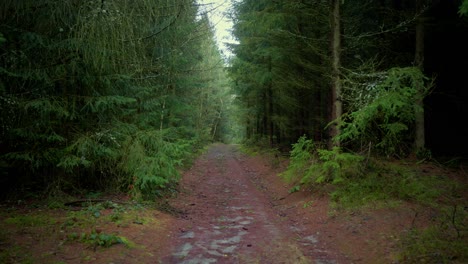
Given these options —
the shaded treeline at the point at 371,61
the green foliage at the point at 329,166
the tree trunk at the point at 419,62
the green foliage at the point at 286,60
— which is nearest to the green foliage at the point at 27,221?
the green foliage at the point at 329,166

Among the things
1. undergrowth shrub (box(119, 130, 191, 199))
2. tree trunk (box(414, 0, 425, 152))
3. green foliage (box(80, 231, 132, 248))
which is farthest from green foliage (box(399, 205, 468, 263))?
tree trunk (box(414, 0, 425, 152))

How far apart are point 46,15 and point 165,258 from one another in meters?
5.90

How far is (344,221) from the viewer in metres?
7.15

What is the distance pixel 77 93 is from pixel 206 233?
Result: 203 inches

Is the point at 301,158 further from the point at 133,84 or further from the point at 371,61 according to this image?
the point at 133,84

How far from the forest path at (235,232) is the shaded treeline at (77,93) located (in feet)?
5.58

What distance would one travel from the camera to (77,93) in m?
8.02

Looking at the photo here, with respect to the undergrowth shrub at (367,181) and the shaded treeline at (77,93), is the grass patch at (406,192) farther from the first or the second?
the shaded treeline at (77,93)

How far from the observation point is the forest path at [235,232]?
5.51 meters

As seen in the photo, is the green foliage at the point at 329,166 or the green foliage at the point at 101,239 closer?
the green foliage at the point at 101,239

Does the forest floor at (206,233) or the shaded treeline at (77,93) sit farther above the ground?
the shaded treeline at (77,93)

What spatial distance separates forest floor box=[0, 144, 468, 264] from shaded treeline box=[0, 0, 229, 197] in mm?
1106

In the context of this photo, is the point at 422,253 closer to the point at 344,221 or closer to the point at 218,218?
the point at 344,221

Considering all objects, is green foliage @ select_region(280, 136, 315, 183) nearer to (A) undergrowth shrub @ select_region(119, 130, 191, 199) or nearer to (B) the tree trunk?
(A) undergrowth shrub @ select_region(119, 130, 191, 199)
